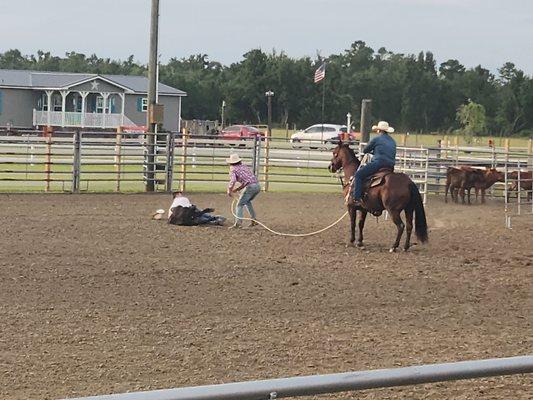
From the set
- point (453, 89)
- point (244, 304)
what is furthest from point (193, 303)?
point (453, 89)

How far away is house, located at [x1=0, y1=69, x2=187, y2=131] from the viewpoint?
53944mm

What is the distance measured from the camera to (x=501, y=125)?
227 feet

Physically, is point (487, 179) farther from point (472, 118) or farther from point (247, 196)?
point (472, 118)

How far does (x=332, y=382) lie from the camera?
3.00 meters

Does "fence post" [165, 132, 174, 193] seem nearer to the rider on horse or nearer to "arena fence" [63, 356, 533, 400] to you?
the rider on horse

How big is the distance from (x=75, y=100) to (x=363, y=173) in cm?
4440

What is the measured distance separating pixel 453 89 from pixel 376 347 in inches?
2759

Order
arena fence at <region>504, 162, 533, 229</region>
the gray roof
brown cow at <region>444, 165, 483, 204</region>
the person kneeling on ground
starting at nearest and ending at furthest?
the person kneeling on ground
arena fence at <region>504, 162, 533, 229</region>
brown cow at <region>444, 165, 483, 204</region>
the gray roof

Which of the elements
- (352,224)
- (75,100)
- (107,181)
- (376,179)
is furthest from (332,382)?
(75,100)

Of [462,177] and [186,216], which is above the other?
[462,177]

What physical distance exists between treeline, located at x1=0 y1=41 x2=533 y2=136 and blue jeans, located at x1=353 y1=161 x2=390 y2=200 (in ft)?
148

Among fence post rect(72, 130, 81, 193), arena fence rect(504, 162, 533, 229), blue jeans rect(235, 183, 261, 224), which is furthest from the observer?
fence post rect(72, 130, 81, 193)

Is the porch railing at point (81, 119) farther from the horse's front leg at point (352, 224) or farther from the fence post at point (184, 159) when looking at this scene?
the horse's front leg at point (352, 224)

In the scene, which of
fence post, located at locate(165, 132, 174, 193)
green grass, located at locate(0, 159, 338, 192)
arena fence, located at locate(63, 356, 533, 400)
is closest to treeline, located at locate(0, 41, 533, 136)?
green grass, located at locate(0, 159, 338, 192)
